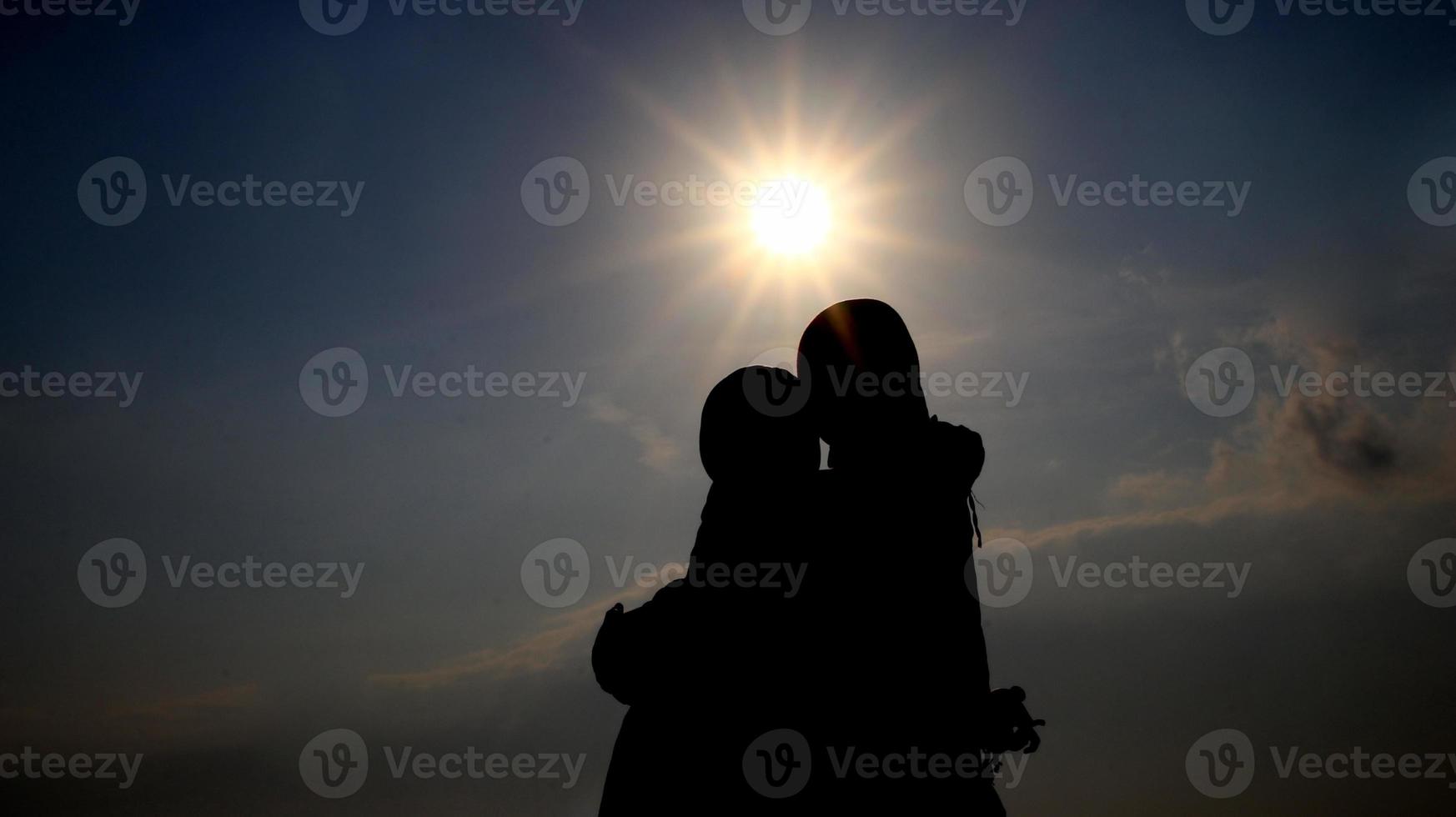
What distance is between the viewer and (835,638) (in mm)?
3660

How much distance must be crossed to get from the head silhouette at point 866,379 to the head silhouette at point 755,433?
221 millimetres

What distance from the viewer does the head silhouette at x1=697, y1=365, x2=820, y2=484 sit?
4.06m

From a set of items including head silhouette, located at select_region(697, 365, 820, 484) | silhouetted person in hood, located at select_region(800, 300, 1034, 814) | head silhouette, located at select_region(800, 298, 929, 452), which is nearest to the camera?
silhouetted person in hood, located at select_region(800, 300, 1034, 814)

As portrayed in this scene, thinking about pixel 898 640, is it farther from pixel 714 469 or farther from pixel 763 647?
pixel 714 469

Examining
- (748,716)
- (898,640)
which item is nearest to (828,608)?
(898,640)

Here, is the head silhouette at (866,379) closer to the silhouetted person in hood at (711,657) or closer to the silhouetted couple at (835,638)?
the silhouetted couple at (835,638)

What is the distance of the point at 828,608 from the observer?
3699 millimetres

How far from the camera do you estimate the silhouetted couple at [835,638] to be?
3.53 meters

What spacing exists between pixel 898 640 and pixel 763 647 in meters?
0.55

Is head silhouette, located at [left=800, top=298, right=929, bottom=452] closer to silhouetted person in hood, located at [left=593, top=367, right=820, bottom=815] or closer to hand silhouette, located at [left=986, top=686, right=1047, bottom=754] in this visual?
silhouetted person in hood, located at [left=593, top=367, right=820, bottom=815]

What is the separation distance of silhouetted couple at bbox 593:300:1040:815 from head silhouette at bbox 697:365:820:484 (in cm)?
5

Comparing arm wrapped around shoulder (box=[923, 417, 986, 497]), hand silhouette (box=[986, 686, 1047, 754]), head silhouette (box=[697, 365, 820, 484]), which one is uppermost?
head silhouette (box=[697, 365, 820, 484])

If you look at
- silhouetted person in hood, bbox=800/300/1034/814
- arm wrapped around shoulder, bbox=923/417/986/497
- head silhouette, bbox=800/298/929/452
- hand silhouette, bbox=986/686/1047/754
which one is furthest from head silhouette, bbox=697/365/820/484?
hand silhouette, bbox=986/686/1047/754

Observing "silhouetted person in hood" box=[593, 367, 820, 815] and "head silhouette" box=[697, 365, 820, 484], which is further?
"head silhouette" box=[697, 365, 820, 484]
